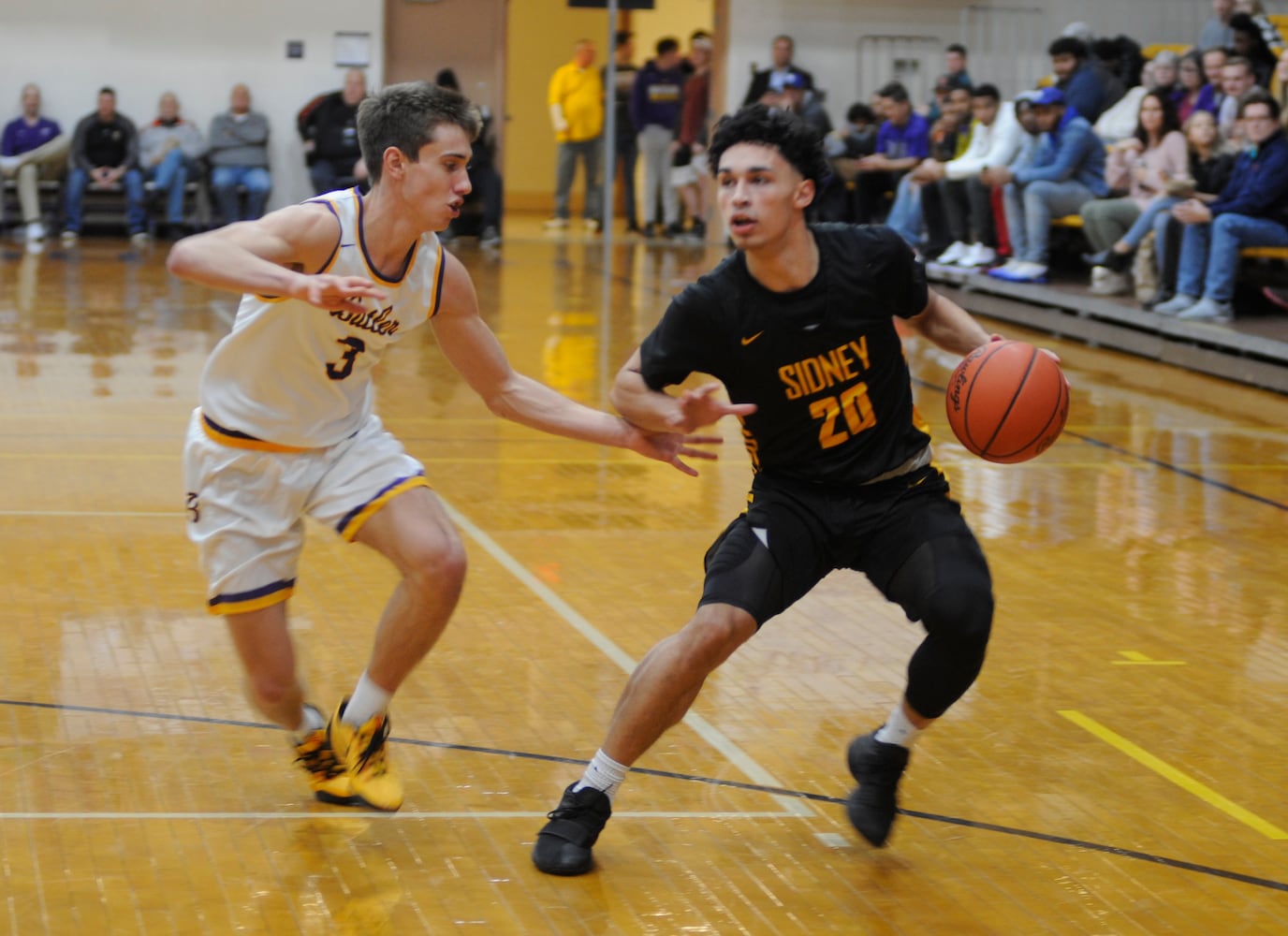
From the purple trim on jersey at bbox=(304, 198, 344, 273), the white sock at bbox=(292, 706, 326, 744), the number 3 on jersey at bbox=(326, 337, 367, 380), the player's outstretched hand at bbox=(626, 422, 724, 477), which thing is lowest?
the white sock at bbox=(292, 706, 326, 744)

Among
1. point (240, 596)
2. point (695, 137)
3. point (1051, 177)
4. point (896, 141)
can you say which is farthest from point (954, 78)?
point (240, 596)

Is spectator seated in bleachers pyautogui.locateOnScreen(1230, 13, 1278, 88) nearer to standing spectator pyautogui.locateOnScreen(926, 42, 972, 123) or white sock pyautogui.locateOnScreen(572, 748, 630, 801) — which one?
standing spectator pyautogui.locateOnScreen(926, 42, 972, 123)

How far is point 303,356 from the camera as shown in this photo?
381cm

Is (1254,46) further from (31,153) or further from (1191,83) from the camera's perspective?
(31,153)

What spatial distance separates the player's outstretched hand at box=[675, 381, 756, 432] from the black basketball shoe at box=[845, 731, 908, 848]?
0.79 metres

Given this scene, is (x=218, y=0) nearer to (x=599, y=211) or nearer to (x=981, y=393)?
(x=599, y=211)

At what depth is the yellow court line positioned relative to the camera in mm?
3916

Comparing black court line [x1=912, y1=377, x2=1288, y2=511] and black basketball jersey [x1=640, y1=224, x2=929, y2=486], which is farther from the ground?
black basketball jersey [x1=640, y1=224, x2=929, y2=486]

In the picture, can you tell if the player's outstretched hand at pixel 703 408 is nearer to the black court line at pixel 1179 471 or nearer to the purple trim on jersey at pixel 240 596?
the purple trim on jersey at pixel 240 596

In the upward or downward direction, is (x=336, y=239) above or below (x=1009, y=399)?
above

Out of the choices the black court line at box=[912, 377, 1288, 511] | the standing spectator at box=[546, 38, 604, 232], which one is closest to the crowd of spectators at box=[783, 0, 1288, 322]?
the black court line at box=[912, 377, 1288, 511]

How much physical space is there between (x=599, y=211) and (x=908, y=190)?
24.7 feet

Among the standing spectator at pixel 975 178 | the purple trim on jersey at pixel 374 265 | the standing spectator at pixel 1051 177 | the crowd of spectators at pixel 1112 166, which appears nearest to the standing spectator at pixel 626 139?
the crowd of spectators at pixel 1112 166

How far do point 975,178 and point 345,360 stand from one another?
11.2 meters
